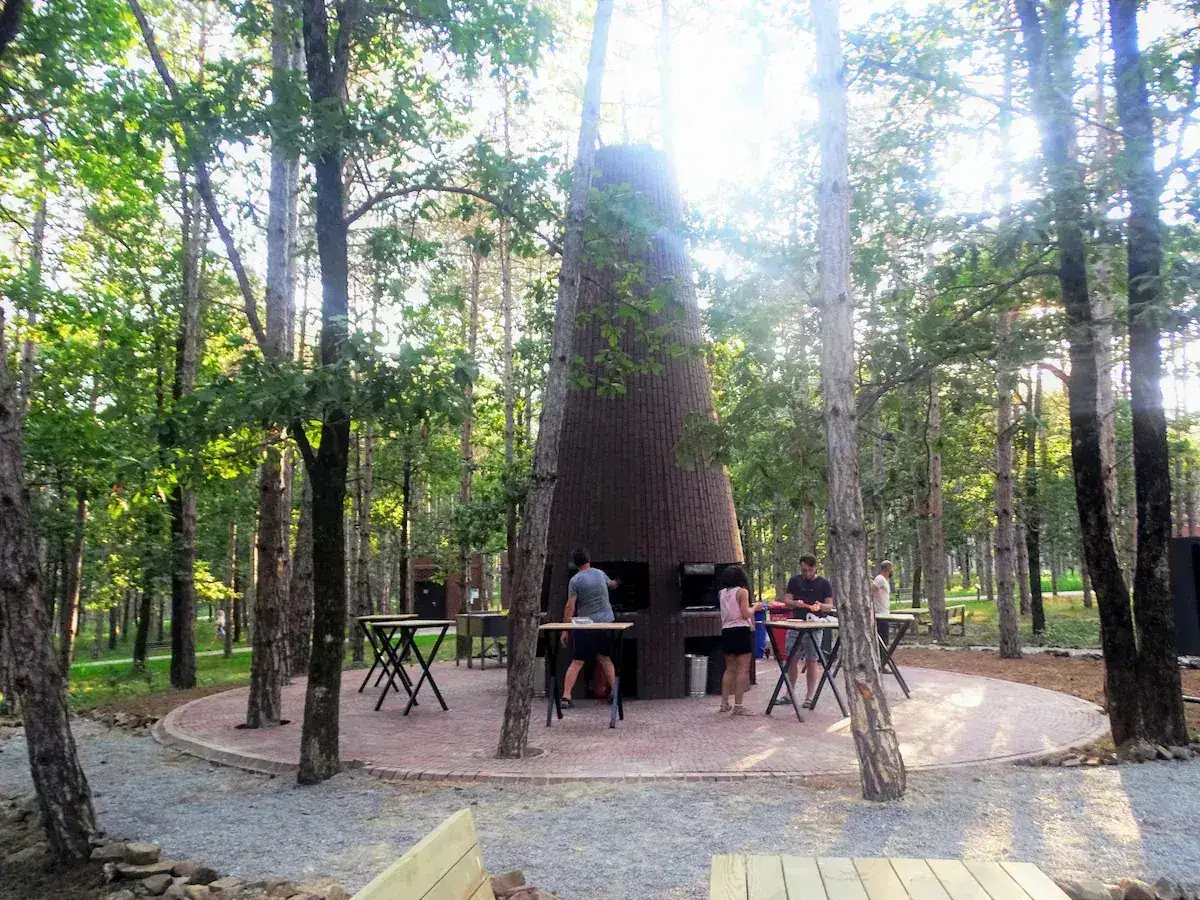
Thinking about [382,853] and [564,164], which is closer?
[382,853]

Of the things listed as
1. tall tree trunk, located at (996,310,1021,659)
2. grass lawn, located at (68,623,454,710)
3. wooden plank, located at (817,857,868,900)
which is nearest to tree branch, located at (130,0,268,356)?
wooden plank, located at (817,857,868,900)

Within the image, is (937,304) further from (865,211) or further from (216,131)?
(216,131)

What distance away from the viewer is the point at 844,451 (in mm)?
6418

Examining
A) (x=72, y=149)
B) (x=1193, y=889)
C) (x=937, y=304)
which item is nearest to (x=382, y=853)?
(x=1193, y=889)

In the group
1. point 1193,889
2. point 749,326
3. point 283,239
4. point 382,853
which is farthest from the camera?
point 283,239

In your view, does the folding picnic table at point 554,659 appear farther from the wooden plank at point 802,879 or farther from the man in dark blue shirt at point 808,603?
the wooden plank at point 802,879

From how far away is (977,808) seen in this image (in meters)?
5.73

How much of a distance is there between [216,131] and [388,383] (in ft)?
9.51

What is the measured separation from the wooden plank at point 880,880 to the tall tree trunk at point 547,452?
5.01 m

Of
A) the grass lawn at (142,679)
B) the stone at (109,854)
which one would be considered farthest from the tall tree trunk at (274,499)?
the stone at (109,854)

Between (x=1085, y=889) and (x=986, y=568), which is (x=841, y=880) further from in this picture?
(x=986, y=568)

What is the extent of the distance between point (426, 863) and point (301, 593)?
12.2 meters

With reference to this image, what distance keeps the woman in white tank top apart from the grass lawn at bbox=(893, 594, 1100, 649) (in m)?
10.9

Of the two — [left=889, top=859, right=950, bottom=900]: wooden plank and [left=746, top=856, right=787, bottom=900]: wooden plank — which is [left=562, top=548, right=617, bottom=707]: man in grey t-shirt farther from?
[left=889, top=859, right=950, bottom=900]: wooden plank
